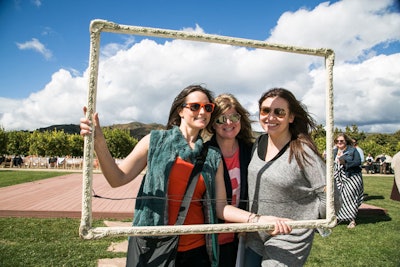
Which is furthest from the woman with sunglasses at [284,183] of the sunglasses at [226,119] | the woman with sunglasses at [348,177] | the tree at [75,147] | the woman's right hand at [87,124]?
the tree at [75,147]

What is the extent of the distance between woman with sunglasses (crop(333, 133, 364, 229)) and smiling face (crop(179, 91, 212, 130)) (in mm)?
5779

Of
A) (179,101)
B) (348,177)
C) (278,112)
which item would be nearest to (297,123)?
(278,112)

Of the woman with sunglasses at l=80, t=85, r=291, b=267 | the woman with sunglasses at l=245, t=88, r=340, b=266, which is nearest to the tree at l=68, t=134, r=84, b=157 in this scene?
the woman with sunglasses at l=80, t=85, r=291, b=267

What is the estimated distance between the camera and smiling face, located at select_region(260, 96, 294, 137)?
229cm

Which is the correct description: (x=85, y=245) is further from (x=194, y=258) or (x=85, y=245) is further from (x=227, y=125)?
(x=227, y=125)

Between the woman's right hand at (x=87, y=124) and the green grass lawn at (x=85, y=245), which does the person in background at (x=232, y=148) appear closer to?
the woman's right hand at (x=87, y=124)

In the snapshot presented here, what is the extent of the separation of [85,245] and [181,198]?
3789mm

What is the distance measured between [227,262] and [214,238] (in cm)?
39

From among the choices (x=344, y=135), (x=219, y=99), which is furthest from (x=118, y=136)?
(x=219, y=99)

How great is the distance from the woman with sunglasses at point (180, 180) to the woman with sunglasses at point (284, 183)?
0.21 metres

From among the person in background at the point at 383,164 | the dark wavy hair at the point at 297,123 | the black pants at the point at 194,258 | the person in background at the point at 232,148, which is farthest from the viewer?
the person in background at the point at 383,164

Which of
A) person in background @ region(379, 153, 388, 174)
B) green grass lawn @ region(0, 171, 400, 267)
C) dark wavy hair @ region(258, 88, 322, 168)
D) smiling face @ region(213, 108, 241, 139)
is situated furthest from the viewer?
person in background @ region(379, 153, 388, 174)

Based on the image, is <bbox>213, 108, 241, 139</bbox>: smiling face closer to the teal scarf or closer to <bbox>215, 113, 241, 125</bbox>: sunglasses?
<bbox>215, 113, 241, 125</bbox>: sunglasses

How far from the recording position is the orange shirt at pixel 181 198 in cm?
205
